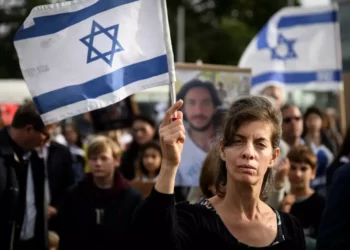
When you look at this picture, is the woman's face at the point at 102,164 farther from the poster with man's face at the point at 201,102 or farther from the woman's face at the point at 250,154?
the woman's face at the point at 250,154

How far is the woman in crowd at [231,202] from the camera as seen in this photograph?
10.7ft

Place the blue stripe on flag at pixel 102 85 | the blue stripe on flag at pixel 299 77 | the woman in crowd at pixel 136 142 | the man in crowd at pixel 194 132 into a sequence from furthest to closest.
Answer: the blue stripe on flag at pixel 299 77 < the woman in crowd at pixel 136 142 < the man in crowd at pixel 194 132 < the blue stripe on flag at pixel 102 85

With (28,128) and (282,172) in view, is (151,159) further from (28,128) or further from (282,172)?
(282,172)

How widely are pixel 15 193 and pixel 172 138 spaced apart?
135 inches

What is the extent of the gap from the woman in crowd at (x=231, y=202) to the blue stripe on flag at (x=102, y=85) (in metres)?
0.98

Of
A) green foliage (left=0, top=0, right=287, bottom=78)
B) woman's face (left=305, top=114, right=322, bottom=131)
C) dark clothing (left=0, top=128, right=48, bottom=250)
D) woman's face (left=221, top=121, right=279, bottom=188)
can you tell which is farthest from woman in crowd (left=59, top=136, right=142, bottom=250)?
green foliage (left=0, top=0, right=287, bottom=78)

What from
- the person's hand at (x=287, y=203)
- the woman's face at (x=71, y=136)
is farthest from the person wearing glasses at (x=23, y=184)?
the woman's face at (x=71, y=136)

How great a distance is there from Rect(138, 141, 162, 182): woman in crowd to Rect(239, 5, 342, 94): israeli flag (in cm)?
254

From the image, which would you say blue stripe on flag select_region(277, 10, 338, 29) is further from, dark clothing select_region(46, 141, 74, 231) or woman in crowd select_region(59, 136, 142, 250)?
woman in crowd select_region(59, 136, 142, 250)

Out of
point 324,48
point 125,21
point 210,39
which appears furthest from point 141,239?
point 210,39

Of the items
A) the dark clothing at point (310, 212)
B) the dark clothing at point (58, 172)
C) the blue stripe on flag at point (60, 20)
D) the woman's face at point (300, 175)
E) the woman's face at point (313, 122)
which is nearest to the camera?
the blue stripe on flag at point (60, 20)

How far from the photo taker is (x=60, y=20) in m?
5.07

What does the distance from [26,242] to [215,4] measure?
52393 millimetres

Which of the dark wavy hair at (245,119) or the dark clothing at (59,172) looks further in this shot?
the dark clothing at (59,172)
